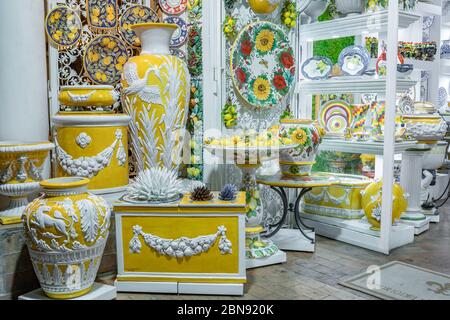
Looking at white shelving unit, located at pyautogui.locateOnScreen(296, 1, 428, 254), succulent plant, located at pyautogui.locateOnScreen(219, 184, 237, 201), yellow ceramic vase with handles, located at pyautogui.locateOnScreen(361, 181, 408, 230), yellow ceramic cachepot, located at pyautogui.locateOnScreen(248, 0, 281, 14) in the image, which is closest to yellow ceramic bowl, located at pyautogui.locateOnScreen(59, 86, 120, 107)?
succulent plant, located at pyautogui.locateOnScreen(219, 184, 237, 201)

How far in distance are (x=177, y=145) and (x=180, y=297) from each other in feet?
3.84

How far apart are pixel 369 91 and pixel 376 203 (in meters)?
0.83

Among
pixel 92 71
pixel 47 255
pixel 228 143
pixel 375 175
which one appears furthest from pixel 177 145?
pixel 375 175

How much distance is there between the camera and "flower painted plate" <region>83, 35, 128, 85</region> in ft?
11.2

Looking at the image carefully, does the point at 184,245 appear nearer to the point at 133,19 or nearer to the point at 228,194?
the point at 228,194

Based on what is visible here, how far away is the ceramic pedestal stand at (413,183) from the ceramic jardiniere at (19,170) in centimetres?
287

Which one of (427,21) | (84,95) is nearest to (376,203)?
(84,95)

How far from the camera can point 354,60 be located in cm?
372

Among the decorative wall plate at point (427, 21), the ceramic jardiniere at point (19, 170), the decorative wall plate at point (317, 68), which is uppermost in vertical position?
the decorative wall plate at point (427, 21)

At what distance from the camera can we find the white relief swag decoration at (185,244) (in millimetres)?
2633

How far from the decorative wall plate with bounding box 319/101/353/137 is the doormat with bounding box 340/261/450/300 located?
49.3 inches

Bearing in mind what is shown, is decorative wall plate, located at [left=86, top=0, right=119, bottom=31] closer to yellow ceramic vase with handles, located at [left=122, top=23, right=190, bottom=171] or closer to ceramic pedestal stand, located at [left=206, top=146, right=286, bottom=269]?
yellow ceramic vase with handles, located at [left=122, top=23, right=190, bottom=171]

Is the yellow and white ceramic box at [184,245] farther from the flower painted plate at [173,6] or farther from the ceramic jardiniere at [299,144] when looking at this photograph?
the flower painted plate at [173,6]

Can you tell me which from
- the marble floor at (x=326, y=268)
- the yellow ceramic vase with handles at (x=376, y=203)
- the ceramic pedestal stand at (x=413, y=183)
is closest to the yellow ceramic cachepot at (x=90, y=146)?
the marble floor at (x=326, y=268)
